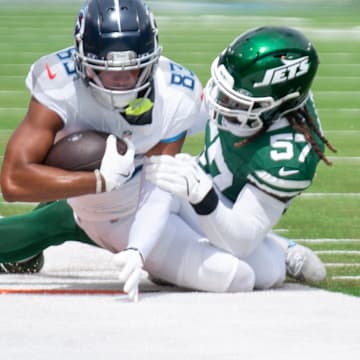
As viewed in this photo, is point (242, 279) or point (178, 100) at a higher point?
point (178, 100)

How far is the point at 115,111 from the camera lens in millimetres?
4676

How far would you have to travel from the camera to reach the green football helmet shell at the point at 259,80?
183 inches

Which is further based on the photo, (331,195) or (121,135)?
(331,195)

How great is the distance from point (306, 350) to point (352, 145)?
5690 millimetres

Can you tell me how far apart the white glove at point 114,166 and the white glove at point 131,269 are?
0.76 feet

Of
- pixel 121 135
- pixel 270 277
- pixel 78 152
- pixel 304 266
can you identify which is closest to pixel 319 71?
pixel 304 266

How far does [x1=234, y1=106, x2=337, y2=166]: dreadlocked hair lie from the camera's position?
465 cm

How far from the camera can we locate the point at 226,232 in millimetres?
4617

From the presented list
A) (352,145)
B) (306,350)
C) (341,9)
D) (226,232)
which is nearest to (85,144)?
(226,232)

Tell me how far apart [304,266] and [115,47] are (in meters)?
1.14

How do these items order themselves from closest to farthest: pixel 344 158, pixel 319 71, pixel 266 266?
pixel 266 266 → pixel 344 158 → pixel 319 71

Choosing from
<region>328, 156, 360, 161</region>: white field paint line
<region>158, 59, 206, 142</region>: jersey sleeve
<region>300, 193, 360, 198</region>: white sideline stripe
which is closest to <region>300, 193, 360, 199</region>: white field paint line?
<region>300, 193, 360, 198</region>: white sideline stripe

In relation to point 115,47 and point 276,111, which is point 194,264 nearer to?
point 276,111

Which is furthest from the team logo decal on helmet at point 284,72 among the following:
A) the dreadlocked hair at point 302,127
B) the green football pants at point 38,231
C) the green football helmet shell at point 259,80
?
the green football pants at point 38,231
